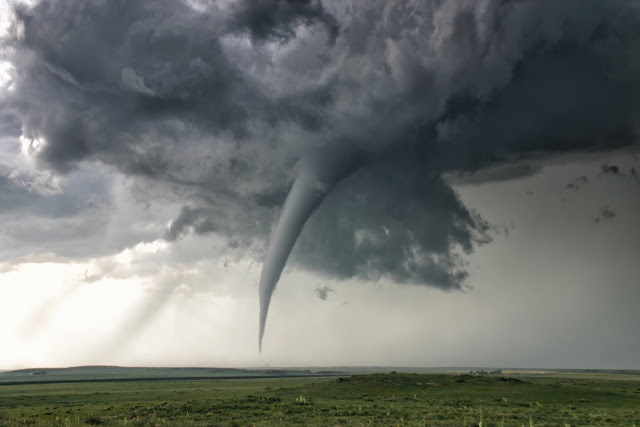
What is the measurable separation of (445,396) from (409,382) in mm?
14400

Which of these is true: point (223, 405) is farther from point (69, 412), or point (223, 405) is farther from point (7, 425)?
point (7, 425)

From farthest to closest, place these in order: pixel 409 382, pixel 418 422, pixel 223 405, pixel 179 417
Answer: pixel 409 382 < pixel 223 405 < pixel 179 417 < pixel 418 422

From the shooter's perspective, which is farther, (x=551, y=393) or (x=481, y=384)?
(x=481, y=384)

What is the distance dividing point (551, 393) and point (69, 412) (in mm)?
66851

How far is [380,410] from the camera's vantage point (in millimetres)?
47219

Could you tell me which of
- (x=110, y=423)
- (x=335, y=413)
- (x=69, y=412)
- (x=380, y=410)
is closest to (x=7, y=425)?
(x=110, y=423)

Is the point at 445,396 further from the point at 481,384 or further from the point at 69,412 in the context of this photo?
the point at 69,412

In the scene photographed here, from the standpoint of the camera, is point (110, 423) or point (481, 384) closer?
point (110, 423)

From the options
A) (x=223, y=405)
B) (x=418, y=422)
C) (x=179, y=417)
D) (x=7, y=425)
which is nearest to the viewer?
(x=7, y=425)

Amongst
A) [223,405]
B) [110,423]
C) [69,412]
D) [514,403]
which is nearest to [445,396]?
[514,403]

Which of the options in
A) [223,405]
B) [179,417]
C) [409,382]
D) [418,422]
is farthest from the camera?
[409,382]

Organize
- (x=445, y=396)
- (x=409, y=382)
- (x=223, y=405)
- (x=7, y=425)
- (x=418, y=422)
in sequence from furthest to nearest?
(x=409, y=382) → (x=445, y=396) → (x=223, y=405) → (x=418, y=422) → (x=7, y=425)

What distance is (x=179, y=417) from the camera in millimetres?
44719

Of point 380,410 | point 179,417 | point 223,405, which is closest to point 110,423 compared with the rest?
point 179,417
